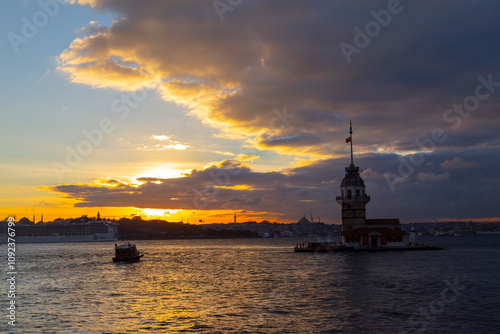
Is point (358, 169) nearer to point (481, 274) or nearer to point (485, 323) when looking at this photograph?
point (481, 274)

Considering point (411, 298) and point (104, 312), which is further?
point (411, 298)

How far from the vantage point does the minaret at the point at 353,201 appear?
Result: 358ft

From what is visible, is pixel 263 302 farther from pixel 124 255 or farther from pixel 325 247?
pixel 325 247

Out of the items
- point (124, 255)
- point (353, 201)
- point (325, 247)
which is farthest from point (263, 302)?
point (353, 201)

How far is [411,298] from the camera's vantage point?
41.1 meters

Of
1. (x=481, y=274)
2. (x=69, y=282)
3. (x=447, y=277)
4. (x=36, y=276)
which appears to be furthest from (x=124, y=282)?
(x=481, y=274)

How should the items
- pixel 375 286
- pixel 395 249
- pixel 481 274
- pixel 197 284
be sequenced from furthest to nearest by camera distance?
pixel 395 249
pixel 481 274
pixel 197 284
pixel 375 286

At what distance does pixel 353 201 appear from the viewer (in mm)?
109188

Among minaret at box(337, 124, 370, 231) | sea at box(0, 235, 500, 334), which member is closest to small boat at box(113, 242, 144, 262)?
sea at box(0, 235, 500, 334)

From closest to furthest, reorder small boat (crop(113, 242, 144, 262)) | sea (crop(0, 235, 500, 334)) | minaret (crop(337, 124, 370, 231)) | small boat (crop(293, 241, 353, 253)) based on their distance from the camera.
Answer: sea (crop(0, 235, 500, 334)) → small boat (crop(113, 242, 144, 262)) → small boat (crop(293, 241, 353, 253)) → minaret (crop(337, 124, 370, 231))

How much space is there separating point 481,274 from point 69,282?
5380cm

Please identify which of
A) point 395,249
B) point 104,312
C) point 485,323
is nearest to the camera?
point 485,323

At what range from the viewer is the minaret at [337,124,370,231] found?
109 m

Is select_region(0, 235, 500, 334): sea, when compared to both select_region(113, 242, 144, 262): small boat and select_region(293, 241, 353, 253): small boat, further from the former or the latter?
select_region(293, 241, 353, 253): small boat
